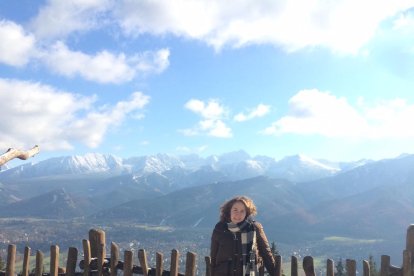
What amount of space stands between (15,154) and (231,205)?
4.32m

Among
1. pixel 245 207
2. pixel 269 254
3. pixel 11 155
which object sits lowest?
pixel 269 254

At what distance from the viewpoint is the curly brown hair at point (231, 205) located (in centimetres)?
687

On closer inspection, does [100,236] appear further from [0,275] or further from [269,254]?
[269,254]

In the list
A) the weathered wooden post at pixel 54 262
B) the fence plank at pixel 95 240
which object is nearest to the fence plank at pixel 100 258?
the fence plank at pixel 95 240

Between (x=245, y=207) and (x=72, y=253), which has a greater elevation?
(x=245, y=207)

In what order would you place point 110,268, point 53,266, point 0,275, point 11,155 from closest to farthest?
point 11,155 < point 110,268 < point 53,266 < point 0,275

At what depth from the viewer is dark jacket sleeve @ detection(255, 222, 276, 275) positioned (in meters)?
6.81

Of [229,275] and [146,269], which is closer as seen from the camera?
[229,275]

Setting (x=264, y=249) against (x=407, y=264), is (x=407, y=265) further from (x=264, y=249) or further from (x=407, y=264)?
(x=264, y=249)

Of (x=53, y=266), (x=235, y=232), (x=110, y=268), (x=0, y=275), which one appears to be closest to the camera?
(x=235, y=232)

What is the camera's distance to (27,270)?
10.1 m

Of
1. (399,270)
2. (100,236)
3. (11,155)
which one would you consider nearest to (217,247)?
(399,270)

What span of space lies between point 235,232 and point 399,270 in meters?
2.59

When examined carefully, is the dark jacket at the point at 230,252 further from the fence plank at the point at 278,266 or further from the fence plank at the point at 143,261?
the fence plank at the point at 143,261
